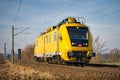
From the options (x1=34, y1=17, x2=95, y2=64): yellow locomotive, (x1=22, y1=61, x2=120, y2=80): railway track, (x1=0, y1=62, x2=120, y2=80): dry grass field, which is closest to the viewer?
(x1=0, y1=62, x2=120, y2=80): dry grass field

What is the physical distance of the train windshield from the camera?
20409 millimetres

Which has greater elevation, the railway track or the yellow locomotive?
the yellow locomotive

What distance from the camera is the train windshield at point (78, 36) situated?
67.0 feet

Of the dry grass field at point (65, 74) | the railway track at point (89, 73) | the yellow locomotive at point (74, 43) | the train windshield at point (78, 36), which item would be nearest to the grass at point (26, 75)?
the dry grass field at point (65, 74)

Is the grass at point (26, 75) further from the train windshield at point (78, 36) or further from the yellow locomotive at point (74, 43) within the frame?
the train windshield at point (78, 36)

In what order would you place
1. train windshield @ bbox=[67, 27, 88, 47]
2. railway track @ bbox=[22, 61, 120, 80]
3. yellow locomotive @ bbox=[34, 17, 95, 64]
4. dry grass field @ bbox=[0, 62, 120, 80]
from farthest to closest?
train windshield @ bbox=[67, 27, 88, 47]
yellow locomotive @ bbox=[34, 17, 95, 64]
railway track @ bbox=[22, 61, 120, 80]
dry grass field @ bbox=[0, 62, 120, 80]

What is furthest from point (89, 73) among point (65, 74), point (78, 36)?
point (78, 36)

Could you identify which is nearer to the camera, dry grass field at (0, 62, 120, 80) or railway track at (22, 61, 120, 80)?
dry grass field at (0, 62, 120, 80)

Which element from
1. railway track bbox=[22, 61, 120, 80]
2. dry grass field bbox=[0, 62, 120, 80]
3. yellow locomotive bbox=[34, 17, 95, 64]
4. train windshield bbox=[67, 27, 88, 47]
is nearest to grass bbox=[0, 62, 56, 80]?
dry grass field bbox=[0, 62, 120, 80]

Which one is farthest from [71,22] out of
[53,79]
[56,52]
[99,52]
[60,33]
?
[99,52]

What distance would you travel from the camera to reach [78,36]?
815 inches

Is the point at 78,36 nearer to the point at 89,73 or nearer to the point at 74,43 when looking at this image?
the point at 74,43

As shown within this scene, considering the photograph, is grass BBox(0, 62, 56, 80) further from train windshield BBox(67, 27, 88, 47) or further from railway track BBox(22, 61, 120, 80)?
train windshield BBox(67, 27, 88, 47)

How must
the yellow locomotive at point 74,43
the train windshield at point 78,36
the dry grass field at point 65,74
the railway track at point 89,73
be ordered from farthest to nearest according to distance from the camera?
the train windshield at point 78,36, the yellow locomotive at point 74,43, the railway track at point 89,73, the dry grass field at point 65,74
